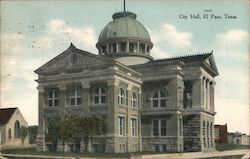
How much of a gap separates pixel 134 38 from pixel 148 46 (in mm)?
2356

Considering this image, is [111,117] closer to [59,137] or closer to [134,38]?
[59,137]

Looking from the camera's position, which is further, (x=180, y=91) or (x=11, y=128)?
(x=11, y=128)

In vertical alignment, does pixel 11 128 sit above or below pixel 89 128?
below

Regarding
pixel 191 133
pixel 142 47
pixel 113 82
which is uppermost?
pixel 142 47

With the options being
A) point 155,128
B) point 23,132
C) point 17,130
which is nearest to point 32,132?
point 23,132

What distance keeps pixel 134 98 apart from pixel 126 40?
827 cm

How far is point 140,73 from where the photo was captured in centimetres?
3781

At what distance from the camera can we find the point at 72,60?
35031mm

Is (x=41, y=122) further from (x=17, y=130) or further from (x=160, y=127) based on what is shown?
(x=160, y=127)

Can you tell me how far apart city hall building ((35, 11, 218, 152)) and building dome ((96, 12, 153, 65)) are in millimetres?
5243

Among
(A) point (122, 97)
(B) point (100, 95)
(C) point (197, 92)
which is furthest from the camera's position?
(C) point (197, 92)

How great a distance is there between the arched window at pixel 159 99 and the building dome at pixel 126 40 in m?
6.28

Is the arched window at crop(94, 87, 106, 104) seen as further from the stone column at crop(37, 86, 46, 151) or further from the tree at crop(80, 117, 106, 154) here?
the stone column at crop(37, 86, 46, 151)

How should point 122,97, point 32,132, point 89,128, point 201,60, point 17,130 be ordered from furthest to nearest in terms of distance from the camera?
point 17,130 → point 32,132 → point 201,60 → point 122,97 → point 89,128
